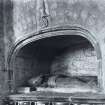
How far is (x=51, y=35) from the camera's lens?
5043 mm

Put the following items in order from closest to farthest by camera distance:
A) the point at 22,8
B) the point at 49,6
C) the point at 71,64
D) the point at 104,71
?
the point at 104,71, the point at 49,6, the point at 22,8, the point at 71,64

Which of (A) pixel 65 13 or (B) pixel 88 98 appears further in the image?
(A) pixel 65 13

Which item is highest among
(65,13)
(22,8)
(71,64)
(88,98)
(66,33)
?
(22,8)

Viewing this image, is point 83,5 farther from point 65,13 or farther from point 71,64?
point 71,64

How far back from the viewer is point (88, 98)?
14.6ft

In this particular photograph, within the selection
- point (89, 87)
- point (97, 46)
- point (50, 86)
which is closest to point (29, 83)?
point (50, 86)

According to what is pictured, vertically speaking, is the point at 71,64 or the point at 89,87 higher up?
the point at 71,64

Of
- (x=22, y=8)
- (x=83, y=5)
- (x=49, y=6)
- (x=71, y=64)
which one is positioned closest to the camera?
(x=83, y=5)

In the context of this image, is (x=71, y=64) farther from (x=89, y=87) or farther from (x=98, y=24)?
(x=98, y=24)

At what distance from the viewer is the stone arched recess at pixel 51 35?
444cm

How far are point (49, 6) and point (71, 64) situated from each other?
1.56 metres

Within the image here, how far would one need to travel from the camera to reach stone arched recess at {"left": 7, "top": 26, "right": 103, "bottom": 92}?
4.44 metres

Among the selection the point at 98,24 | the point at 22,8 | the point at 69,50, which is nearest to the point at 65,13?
the point at 98,24

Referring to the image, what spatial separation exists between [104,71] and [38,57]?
2153mm
